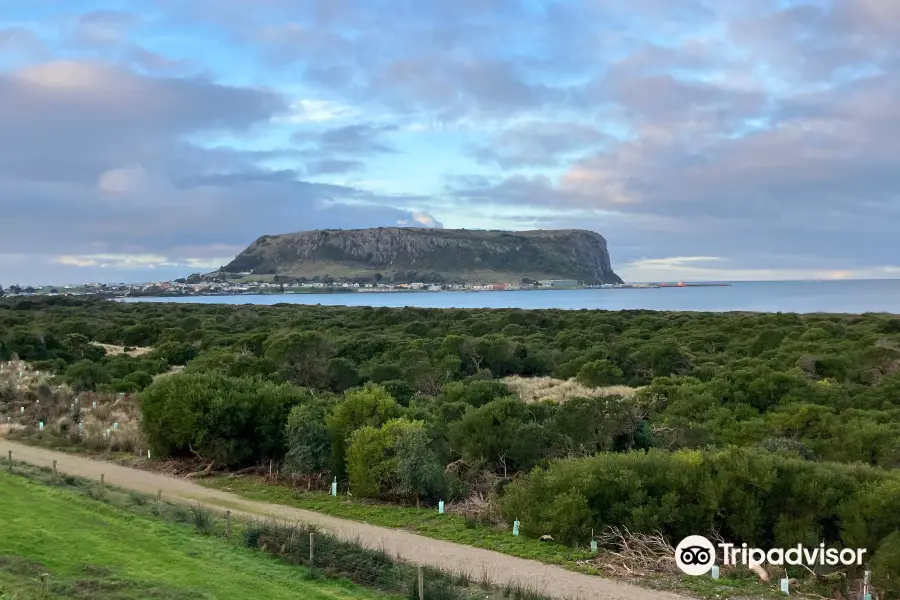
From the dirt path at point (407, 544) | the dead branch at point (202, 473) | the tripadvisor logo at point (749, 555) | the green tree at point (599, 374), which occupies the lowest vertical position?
the dead branch at point (202, 473)

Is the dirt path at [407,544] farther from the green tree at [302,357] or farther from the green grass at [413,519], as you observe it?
the green tree at [302,357]

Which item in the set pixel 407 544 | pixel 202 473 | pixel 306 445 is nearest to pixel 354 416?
pixel 306 445

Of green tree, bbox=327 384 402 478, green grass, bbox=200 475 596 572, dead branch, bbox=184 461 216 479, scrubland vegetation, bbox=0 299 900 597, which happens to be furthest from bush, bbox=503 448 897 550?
dead branch, bbox=184 461 216 479

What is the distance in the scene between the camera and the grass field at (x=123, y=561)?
7.49 metres

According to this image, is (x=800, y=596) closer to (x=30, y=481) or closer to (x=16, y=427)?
(x=30, y=481)

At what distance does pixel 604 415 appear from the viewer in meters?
17.2

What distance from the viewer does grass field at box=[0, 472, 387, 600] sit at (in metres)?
7.49

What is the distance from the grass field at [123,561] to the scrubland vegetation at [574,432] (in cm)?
480

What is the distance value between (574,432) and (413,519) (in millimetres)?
5208

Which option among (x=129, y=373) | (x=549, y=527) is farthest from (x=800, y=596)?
(x=129, y=373)

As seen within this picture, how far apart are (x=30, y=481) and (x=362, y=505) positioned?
6.24 metres

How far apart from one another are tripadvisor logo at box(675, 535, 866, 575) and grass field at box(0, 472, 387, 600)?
4.94 m

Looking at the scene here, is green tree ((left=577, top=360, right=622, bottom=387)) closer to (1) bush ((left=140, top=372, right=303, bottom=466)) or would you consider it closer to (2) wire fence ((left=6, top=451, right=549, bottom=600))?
(1) bush ((left=140, top=372, right=303, bottom=466))

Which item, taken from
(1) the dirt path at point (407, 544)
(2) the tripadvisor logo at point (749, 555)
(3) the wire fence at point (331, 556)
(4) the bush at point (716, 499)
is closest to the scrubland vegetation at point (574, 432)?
(4) the bush at point (716, 499)
